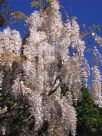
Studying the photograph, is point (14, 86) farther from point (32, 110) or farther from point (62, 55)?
point (62, 55)

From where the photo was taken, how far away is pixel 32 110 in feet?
34.2

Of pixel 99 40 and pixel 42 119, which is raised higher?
pixel 99 40

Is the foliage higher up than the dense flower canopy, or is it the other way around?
the foliage

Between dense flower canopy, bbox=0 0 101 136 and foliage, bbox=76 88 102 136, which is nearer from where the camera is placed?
dense flower canopy, bbox=0 0 101 136

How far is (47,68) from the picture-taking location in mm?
10711

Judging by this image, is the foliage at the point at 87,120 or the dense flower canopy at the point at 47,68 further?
the foliage at the point at 87,120

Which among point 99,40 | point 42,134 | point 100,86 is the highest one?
point 99,40

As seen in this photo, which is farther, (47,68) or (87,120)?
(87,120)

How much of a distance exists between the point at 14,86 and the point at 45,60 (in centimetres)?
102

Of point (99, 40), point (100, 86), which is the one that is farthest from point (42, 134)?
point (99, 40)

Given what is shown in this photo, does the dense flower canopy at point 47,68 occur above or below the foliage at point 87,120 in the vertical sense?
below

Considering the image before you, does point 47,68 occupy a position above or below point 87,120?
below

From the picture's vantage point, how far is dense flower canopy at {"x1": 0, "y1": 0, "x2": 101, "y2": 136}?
10141mm

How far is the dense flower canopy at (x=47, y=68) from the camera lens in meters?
10.1
